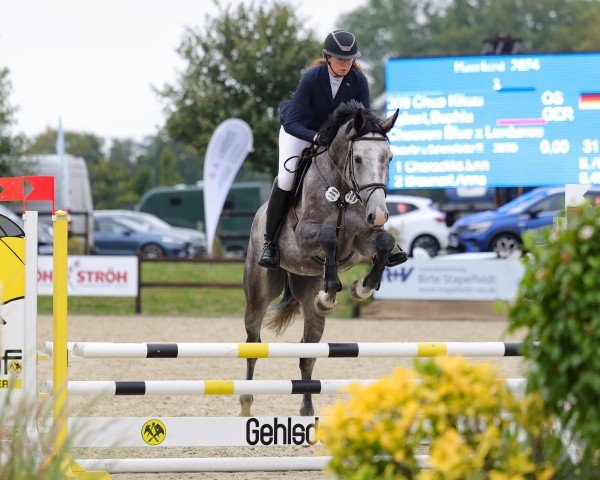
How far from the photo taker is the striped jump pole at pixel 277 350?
4.50m

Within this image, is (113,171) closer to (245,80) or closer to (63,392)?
(245,80)

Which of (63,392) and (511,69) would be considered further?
(511,69)

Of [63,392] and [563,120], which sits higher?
[563,120]

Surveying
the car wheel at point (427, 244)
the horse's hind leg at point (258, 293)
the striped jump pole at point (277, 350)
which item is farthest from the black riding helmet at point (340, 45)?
the car wheel at point (427, 244)

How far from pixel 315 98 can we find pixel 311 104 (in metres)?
0.05

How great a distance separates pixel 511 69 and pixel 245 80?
49.3 feet

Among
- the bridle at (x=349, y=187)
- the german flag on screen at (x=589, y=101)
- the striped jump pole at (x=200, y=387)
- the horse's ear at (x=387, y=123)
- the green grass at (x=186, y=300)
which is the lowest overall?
the green grass at (x=186, y=300)

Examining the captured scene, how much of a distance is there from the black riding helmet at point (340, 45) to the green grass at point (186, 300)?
9710 millimetres

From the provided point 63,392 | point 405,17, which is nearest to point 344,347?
point 63,392

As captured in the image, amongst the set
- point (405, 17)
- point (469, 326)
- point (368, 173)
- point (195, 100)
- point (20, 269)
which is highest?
point (405, 17)

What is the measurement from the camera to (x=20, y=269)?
187 inches

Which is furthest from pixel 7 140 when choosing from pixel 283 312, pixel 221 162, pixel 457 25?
pixel 457 25

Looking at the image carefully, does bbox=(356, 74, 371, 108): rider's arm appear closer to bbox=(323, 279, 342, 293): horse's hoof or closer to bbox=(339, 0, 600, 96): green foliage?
bbox=(323, 279, 342, 293): horse's hoof

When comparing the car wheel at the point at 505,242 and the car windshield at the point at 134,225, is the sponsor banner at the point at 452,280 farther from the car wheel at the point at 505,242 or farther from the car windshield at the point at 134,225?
the car windshield at the point at 134,225
